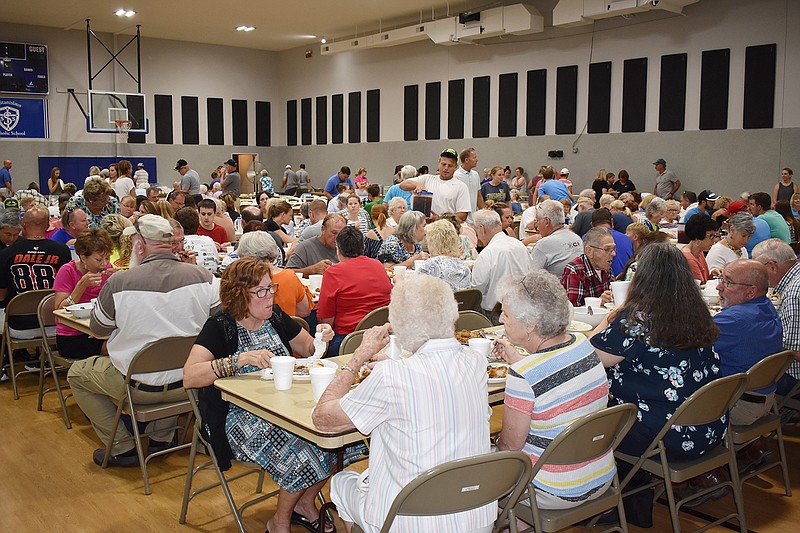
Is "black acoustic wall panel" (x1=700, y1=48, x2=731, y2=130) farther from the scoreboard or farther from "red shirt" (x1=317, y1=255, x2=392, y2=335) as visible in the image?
the scoreboard

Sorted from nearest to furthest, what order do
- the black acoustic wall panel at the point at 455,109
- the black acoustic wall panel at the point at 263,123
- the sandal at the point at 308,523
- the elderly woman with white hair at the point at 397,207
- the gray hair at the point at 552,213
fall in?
the sandal at the point at 308,523, the gray hair at the point at 552,213, the elderly woman with white hair at the point at 397,207, the black acoustic wall panel at the point at 455,109, the black acoustic wall panel at the point at 263,123

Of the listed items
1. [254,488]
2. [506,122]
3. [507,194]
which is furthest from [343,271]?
[506,122]

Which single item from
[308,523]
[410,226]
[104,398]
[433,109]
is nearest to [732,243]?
[410,226]

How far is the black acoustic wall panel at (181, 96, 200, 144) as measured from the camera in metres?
21.9

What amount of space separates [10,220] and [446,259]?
11.6ft

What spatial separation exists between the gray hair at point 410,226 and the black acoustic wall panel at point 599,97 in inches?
405

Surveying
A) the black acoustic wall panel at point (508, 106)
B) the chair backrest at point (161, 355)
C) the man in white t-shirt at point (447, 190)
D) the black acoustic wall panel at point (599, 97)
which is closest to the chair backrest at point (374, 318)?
the chair backrest at point (161, 355)

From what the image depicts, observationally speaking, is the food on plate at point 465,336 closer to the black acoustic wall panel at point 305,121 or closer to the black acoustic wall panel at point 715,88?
the black acoustic wall panel at point 715,88

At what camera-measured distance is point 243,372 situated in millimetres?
3164

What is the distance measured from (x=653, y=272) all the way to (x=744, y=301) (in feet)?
3.01

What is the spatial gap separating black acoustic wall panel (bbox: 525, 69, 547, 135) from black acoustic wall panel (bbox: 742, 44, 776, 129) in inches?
173

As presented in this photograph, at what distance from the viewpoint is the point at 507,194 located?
15359 mm

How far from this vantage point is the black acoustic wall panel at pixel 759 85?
43.0 feet

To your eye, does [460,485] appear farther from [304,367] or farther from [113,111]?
[113,111]
